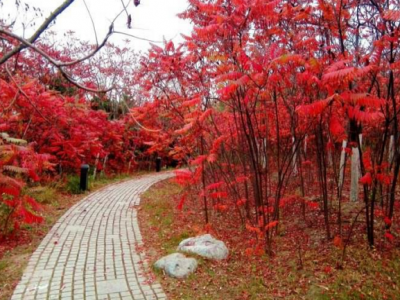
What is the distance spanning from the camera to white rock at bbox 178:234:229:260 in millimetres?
4949

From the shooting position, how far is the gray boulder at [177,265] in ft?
14.5

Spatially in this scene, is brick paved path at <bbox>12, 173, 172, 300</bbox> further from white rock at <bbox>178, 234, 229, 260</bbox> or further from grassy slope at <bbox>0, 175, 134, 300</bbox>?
white rock at <bbox>178, 234, 229, 260</bbox>

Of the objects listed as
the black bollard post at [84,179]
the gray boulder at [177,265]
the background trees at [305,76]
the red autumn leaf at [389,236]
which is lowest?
the gray boulder at [177,265]

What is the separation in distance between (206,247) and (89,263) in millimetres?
1759

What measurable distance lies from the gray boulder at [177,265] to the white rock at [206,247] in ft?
0.96

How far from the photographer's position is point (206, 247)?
199 inches

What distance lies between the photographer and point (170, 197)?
10422 mm

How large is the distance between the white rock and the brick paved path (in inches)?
29.5

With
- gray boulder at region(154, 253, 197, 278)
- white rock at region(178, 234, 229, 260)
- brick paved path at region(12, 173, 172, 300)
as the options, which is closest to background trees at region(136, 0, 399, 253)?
white rock at region(178, 234, 229, 260)

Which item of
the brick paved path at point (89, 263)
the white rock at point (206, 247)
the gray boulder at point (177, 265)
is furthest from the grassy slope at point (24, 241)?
the white rock at point (206, 247)

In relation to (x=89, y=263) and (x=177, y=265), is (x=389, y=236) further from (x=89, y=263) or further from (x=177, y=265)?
(x=89, y=263)

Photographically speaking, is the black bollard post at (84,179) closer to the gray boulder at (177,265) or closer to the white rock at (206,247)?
the white rock at (206,247)

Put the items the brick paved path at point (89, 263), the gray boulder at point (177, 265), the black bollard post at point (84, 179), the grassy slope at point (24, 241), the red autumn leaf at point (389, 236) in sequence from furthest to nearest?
1. the black bollard post at point (84, 179)
2. the red autumn leaf at point (389, 236)
3. the gray boulder at point (177, 265)
4. the grassy slope at point (24, 241)
5. the brick paved path at point (89, 263)

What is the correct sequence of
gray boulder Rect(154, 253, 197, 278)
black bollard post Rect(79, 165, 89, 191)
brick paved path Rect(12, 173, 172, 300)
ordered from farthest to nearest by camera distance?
black bollard post Rect(79, 165, 89, 191), gray boulder Rect(154, 253, 197, 278), brick paved path Rect(12, 173, 172, 300)
